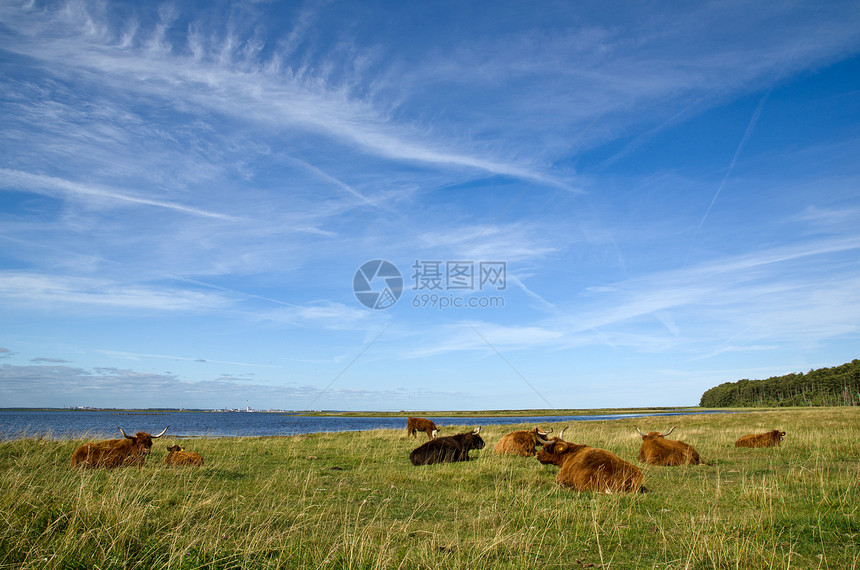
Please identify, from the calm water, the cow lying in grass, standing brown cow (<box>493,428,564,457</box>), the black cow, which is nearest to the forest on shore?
the calm water

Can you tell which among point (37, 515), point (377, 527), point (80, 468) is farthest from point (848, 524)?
point (80, 468)

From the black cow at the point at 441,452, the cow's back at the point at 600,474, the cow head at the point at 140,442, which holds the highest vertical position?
the cow's back at the point at 600,474

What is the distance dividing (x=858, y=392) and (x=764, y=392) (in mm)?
42133

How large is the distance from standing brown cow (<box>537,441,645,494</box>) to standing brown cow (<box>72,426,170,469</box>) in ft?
28.4

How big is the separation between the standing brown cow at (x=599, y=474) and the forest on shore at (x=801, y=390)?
377ft

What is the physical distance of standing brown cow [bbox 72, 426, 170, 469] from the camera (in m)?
9.60

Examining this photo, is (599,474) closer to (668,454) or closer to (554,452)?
(554,452)

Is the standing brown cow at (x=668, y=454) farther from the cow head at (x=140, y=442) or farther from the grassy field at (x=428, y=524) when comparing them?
the cow head at (x=140, y=442)

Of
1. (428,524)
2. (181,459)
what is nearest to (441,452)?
(181,459)

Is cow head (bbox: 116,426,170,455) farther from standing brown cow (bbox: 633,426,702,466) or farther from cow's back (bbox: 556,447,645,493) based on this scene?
standing brown cow (bbox: 633,426,702,466)

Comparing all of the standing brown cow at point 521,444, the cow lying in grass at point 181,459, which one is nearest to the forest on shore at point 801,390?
the standing brown cow at point 521,444

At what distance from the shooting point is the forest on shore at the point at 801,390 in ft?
317

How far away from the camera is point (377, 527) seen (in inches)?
203

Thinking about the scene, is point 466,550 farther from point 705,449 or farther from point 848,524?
point 705,449
